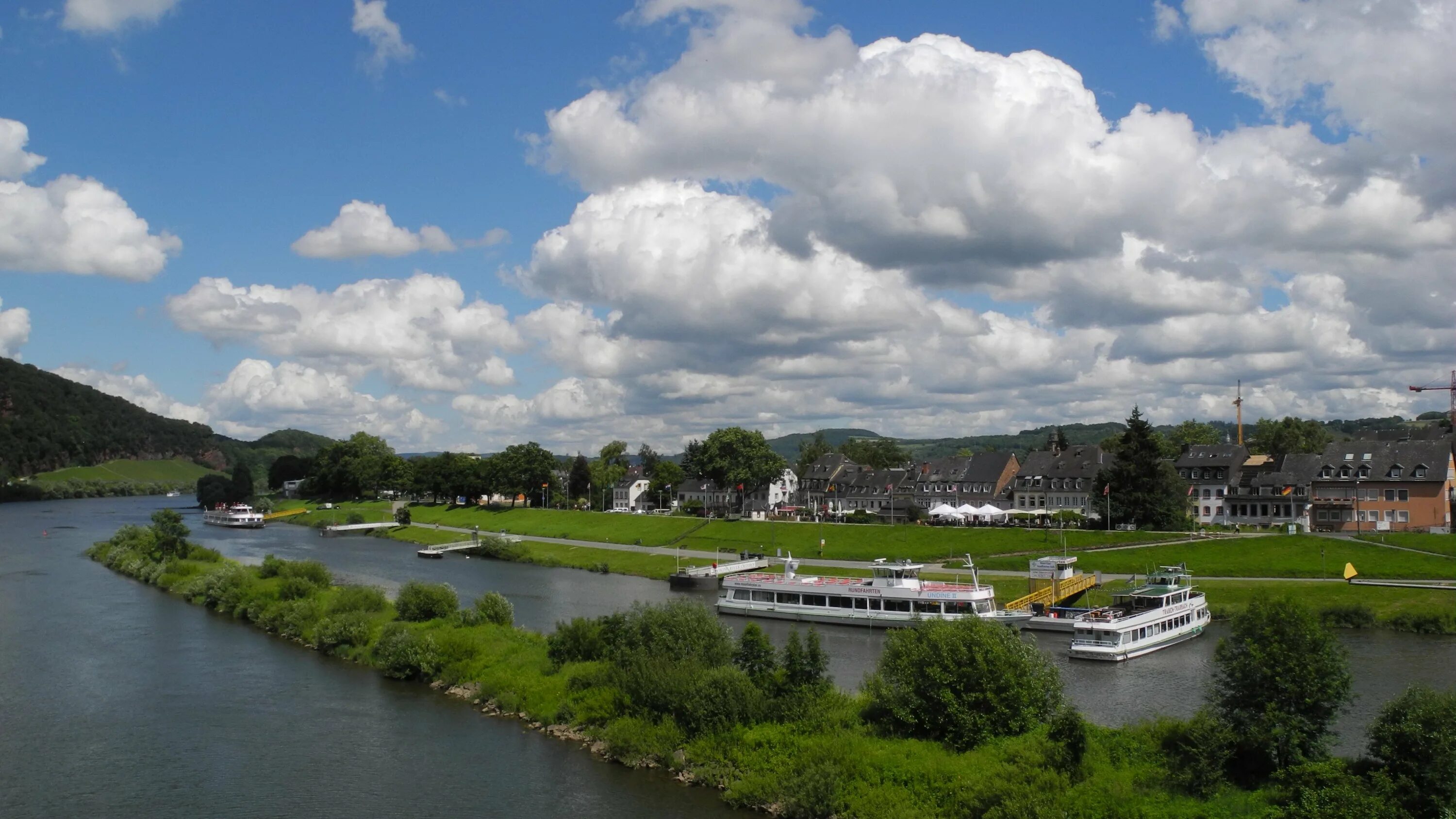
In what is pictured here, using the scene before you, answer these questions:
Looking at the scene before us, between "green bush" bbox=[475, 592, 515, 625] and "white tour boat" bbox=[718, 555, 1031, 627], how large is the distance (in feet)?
59.4

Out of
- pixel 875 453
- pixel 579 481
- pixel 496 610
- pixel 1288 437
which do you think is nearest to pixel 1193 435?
pixel 1288 437

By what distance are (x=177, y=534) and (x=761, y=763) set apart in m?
73.8

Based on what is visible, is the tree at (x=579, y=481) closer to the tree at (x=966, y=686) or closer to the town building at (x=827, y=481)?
the town building at (x=827, y=481)

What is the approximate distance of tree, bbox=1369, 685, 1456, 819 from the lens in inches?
834

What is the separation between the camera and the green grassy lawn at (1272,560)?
201ft

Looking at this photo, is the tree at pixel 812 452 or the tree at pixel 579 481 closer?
the tree at pixel 579 481

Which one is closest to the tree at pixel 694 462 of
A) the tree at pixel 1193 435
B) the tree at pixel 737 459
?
the tree at pixel 737 459

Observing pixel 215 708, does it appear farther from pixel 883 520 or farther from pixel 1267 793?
pixel 883 520

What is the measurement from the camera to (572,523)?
11925 centimetres

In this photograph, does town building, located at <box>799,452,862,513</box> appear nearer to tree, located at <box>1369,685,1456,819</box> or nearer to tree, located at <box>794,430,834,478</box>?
tree, located at <box>794,430,834,478</box>

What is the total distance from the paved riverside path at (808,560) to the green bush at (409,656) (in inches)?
1560

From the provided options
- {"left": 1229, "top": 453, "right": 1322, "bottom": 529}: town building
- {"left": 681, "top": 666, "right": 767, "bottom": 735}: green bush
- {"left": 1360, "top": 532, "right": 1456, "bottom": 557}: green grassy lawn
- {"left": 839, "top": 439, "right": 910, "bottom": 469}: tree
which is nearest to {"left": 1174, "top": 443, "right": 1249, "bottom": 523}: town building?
{"left": 1229, "top": 453, "right": 1322, "bottom": 529}: town building

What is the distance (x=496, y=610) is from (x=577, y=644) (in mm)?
10259

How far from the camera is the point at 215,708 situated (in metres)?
39.6
